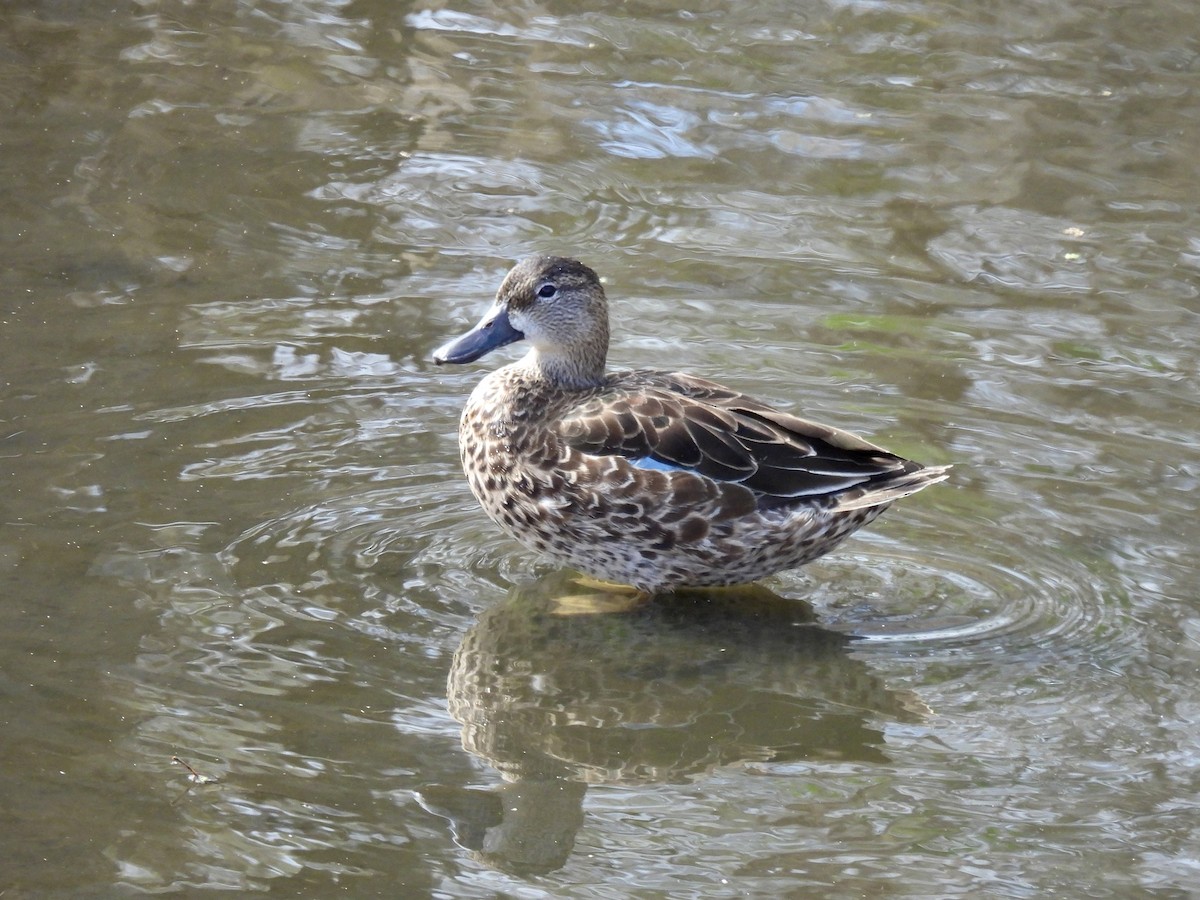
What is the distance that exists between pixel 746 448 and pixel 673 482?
32 centimetres

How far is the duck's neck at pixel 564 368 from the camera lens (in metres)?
6.65

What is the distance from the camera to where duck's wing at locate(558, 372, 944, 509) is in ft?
20.2

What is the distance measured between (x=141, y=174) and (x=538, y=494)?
4334mm

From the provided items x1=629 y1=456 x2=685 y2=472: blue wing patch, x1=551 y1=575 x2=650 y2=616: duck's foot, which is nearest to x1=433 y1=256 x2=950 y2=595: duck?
x1=629 y1=456 x2=685 y2=472: blue wing patch

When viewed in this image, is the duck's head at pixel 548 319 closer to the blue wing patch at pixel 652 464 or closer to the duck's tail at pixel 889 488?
the blue wing patch at pixel 652 464

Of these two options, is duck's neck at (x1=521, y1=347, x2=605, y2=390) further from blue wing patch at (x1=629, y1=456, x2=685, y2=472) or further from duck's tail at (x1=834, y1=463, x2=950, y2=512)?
duck's tail at (x1=834, y1=463, x2=950, y2=512)

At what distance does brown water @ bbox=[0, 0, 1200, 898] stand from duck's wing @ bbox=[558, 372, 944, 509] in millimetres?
457

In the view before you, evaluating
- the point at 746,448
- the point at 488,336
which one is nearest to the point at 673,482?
the point at 746,448

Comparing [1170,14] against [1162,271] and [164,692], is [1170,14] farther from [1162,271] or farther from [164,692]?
[164,692]

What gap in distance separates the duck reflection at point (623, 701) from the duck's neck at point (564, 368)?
0.82 meters

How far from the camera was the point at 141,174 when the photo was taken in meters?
9.36

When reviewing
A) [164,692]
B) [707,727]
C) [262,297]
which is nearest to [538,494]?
[707,727]

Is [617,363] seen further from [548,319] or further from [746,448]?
[746,448]

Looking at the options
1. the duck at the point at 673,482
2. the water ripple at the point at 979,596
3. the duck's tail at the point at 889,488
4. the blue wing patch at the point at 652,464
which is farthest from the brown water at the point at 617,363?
the blue wing patch at the point at 652,464
